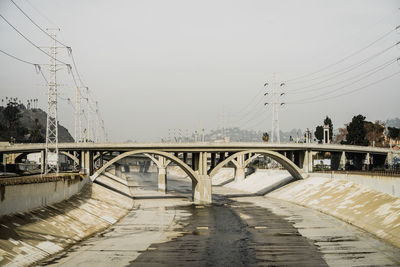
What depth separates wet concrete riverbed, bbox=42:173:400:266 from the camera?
39.8m

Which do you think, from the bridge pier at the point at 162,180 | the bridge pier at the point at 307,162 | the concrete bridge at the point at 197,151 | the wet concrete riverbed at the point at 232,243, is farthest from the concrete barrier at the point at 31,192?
the bridge pier at the point at 162,180

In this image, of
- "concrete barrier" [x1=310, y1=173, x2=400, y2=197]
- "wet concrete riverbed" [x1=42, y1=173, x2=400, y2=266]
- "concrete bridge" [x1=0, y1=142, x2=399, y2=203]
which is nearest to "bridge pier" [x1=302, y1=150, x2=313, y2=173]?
"concrete bridge" [x1=0, y1=142, x2=399, y2=203]

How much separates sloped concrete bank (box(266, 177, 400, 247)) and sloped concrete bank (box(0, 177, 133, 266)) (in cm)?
3207

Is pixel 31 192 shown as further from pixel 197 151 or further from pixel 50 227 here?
pixel 197 151

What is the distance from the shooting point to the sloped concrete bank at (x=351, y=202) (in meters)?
52.6

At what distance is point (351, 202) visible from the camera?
235ft

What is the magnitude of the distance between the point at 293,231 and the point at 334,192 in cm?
3053

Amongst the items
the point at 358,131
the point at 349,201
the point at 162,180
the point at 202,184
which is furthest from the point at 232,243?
the point at 358,131

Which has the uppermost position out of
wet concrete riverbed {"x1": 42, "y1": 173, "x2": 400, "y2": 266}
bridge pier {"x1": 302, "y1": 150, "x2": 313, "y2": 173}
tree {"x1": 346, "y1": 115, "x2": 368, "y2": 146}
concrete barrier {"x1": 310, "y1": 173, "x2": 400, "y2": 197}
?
tree {"x1": 346, "y1": 115, "x2": 368, "y2": 146}

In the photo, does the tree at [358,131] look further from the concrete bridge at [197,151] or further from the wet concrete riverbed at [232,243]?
the wet concrete riverbed at [232,243]

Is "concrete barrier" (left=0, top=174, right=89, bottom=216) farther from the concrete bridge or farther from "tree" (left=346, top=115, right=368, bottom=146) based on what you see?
"tree" (left=346, top=115, right=368, bottom=146)

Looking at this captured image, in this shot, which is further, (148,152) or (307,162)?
(307,162)

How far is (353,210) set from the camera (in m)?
66.4

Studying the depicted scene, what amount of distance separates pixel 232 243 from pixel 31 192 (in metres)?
21.9
